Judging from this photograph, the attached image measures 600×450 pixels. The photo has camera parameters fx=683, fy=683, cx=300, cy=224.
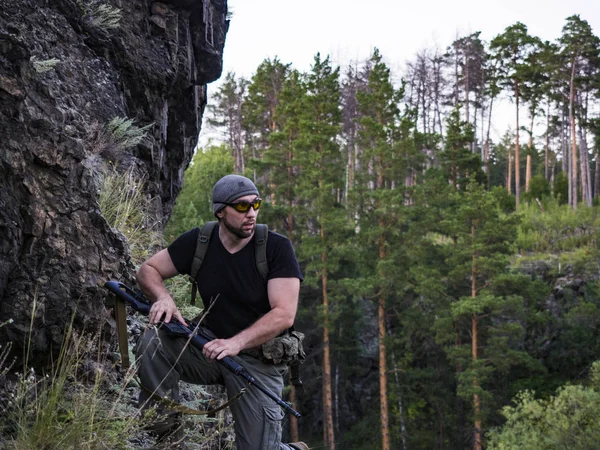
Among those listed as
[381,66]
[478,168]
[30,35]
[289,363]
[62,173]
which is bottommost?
[289,363]

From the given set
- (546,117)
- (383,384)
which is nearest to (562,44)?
(546,117)

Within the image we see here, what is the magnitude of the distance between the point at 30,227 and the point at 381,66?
26.6 metres

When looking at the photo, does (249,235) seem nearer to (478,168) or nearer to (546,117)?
(478,168)

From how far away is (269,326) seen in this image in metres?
3.68

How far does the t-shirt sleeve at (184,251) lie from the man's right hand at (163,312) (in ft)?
0.70

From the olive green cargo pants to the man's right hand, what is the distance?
0.31 feet

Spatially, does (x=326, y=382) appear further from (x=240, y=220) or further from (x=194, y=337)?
(x=240, y=220)

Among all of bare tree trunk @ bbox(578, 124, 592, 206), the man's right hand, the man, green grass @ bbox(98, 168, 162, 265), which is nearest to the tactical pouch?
the man

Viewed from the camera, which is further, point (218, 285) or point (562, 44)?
point (562, 44)

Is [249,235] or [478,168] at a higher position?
[478,168]

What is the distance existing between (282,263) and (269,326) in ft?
1.17

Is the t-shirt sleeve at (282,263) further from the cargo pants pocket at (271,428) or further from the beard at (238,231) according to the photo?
the cargo pants pocket at (271,428)

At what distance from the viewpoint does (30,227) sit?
3.92 m

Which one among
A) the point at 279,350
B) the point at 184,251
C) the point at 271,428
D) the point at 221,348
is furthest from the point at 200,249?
the point at 271,428
